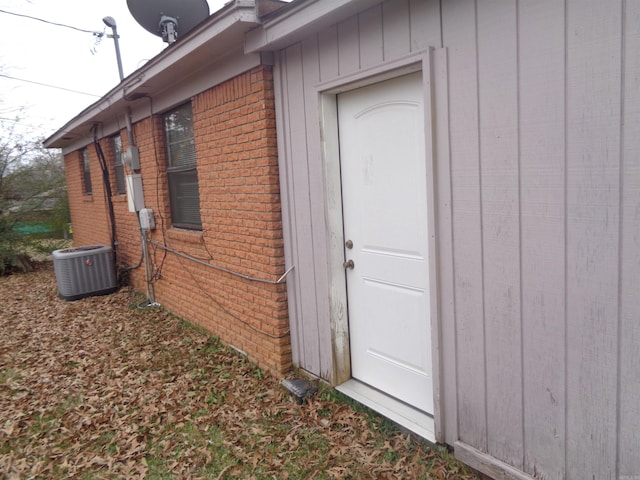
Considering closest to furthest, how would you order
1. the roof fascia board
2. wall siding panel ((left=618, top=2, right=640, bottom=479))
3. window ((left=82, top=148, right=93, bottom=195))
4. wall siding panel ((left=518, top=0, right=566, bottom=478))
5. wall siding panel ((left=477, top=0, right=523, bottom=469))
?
wall siding panel ((left=618, top=2, right=640, bottom=479)), wall siding panel ((left=518, top=0, right=566, bottom=478)), wall siding panel ((left=477, top=0, right=523, bottom=469)), the roof fascia board, window ((left=82, top=148, right=93, bottom=195))

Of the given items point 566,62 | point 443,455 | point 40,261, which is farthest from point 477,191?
point 40,261

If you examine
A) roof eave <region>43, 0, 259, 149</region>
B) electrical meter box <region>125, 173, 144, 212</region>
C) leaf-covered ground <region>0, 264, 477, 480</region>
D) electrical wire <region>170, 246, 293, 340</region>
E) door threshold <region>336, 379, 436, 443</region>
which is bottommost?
leaf-covered ground <region>0, 264, 477, 480</region>

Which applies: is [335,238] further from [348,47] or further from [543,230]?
[543,230]

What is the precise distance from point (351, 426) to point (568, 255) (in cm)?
198

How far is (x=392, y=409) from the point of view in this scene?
3.31 m

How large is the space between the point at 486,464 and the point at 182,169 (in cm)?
478

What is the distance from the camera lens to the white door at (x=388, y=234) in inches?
118

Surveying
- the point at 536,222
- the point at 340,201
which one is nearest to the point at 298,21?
the point at 340,201

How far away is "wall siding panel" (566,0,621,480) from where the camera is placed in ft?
6.32

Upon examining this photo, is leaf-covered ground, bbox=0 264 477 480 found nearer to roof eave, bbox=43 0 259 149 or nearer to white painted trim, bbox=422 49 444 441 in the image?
white painted trim, bbox=422 49 444 441

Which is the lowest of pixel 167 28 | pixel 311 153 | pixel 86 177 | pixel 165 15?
pixel 311 153

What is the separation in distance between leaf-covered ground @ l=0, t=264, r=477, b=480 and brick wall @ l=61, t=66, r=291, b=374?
0.36m

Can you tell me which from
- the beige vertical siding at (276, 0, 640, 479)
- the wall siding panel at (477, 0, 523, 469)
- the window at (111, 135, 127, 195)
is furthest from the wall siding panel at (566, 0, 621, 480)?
the window at (111, 135, 127, 195)

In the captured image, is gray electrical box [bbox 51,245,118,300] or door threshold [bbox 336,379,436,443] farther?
gray electrical box [bbox 51,245,118,300]
